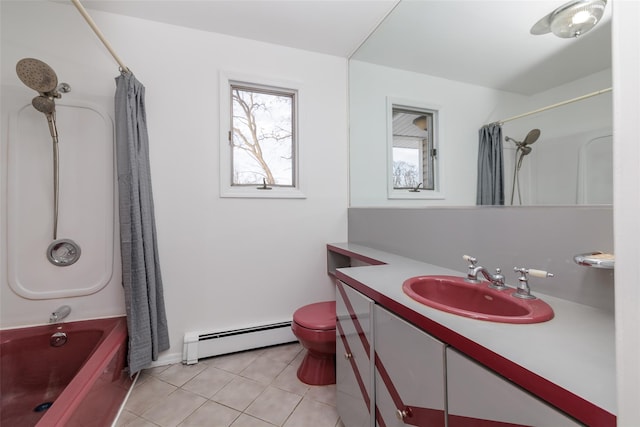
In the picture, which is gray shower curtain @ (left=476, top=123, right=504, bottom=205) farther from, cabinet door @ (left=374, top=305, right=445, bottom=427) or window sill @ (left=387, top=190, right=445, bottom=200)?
cabinet door @ (left=374, top=305, right=445, bottom=427)

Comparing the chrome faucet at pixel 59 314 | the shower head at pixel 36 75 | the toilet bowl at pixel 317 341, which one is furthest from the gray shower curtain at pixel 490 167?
the chrome faucet at pixel 59 314

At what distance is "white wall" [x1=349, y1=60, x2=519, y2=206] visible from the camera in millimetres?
1420

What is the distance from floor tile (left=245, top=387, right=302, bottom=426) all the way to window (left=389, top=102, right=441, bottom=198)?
147cm

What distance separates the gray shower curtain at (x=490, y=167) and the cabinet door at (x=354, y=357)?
81 cm

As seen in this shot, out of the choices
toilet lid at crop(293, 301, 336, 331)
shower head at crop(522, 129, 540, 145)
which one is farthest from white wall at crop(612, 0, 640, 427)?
toilet lid at crop(293, 301, 336, 331)

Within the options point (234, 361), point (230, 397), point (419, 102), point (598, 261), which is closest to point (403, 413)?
point (598, 261)

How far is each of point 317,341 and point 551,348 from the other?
1.13 m

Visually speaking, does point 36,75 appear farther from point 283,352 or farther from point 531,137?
point 531,137

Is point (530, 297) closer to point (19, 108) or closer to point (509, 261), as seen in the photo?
point (509, 261)

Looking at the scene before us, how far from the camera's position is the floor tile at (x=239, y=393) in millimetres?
1430

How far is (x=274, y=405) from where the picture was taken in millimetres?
1411

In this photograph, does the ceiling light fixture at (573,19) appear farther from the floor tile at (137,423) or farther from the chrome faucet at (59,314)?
the chrome faucet at (59,314)

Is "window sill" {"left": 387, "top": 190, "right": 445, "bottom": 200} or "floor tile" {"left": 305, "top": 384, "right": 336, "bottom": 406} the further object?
"window sill" {"left": 387, "top": 190, "right": 445, "bottom": 200}

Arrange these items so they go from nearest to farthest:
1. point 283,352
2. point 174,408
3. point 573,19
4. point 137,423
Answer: point 573,19 → point 137,423 → point 174,408 → point 283,352
